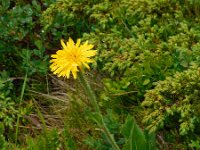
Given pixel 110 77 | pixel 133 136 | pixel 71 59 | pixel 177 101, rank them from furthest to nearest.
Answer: pixel 110 77, pixel 177 101, pixel 133 136, pixel 71 59

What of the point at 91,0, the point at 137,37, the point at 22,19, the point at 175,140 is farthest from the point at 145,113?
the point at 22,19

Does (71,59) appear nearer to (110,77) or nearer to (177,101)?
(177,101)

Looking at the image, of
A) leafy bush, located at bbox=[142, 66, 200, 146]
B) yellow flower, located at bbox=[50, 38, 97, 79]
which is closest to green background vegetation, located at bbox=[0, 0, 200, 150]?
leafy bush, located at bbox=[142, 66, 200, 146]

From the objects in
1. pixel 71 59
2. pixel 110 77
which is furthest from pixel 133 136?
pixel 110 77

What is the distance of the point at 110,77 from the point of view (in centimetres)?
303

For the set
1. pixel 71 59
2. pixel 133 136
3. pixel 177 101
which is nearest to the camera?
pixel 71 59

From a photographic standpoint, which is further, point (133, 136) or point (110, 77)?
point (110, 77)

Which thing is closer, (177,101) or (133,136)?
(133,136)

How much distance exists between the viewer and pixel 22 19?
3.35 meters

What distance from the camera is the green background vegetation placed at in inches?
95.0

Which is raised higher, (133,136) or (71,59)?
(71,59)

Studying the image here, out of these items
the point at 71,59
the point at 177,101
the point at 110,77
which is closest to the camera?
the point at 71,59

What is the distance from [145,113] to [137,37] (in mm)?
598

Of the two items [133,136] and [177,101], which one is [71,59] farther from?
[177,101]
